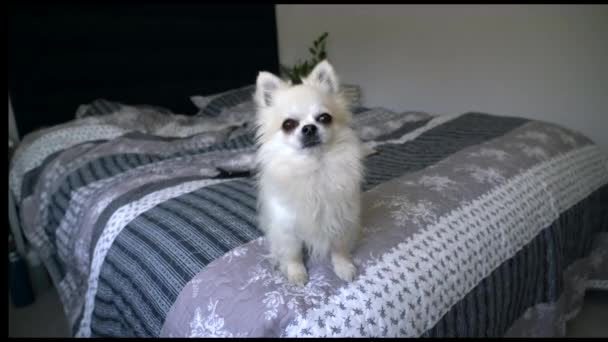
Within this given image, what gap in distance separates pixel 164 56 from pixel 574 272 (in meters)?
2.92

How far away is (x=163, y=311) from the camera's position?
983 millimetres

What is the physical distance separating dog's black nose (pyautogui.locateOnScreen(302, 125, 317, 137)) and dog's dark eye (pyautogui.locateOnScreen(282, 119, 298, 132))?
1.5 inches

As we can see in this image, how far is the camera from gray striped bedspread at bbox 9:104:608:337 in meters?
0.87

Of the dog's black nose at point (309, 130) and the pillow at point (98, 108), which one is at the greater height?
the dog's black nose at point (309, 130)

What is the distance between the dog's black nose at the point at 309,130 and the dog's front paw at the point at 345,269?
0.30 meters

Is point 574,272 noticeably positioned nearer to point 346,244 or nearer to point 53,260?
point 346,244

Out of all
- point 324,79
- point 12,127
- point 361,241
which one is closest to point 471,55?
point 324,79

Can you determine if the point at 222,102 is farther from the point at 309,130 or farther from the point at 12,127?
the point at 309,130

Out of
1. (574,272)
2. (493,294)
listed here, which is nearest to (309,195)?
(493,294)

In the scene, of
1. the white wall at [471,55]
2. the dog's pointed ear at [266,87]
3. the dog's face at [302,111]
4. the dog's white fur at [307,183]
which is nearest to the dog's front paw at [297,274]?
the dog's white fur at [307,183]

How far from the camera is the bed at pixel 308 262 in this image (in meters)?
0.88

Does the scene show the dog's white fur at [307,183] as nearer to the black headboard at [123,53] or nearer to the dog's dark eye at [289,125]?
the dog's dark eye at [289,125]

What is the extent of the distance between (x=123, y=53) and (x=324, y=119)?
2.39 metres

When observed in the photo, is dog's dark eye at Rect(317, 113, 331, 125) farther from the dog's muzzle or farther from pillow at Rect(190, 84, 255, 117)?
pillow at Rect(190, 84, 255, 117)
